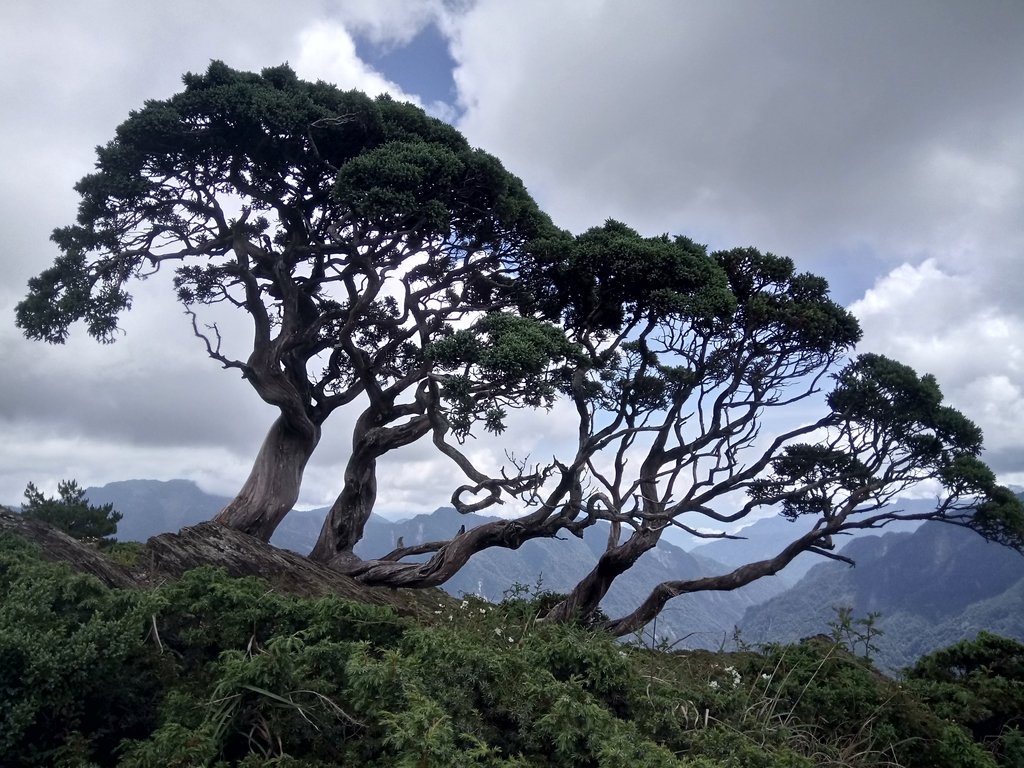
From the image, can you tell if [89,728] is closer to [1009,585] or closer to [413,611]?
[413,611]

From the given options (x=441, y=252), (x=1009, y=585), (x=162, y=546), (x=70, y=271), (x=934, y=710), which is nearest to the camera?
(x=934, y=710)

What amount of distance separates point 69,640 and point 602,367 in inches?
368

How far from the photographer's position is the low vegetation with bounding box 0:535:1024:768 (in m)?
3.25

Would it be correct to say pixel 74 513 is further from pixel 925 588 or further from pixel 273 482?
pixel 925 588

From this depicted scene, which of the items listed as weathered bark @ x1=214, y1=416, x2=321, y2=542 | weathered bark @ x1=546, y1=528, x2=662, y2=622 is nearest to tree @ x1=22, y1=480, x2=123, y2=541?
weathered bark @ x1=214, y1=416, x2=321, y2=542

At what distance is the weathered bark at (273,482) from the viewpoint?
40.0 ft

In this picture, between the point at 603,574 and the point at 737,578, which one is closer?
the point at 603,574

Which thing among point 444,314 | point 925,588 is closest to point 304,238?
point 444,314

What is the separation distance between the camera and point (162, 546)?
922 cm

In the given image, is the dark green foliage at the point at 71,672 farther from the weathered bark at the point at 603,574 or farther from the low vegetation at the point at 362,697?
the weathered bark at the point at 603,574

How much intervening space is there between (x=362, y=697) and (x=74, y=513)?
14.2 m

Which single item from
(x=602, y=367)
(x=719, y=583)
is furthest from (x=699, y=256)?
(x=719, y=583)

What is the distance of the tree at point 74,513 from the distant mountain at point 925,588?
1445cm

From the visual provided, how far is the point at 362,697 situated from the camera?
329 centimetres
